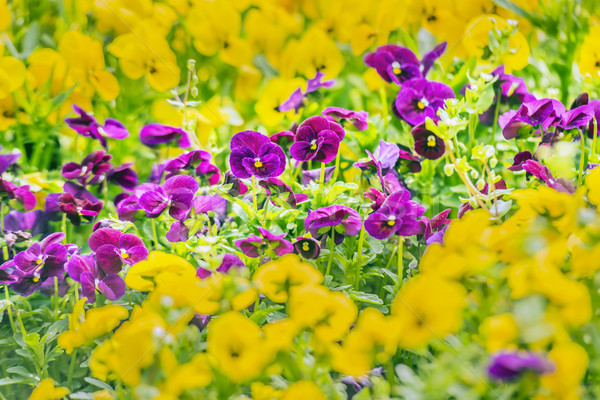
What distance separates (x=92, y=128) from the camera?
125 centimetres

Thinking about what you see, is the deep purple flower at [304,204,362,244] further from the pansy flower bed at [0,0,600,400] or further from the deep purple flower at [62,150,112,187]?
the deep purple flower at [62,150,112,187]

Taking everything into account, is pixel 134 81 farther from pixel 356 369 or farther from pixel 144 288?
pixel 356 369

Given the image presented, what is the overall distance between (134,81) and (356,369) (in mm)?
1343

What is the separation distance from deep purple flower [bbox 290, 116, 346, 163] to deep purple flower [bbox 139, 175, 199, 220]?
0.18 m

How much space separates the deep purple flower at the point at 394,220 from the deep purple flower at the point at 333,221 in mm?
39

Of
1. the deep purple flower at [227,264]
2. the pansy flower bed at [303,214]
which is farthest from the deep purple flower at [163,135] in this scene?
the deep purple flower at [227,264]

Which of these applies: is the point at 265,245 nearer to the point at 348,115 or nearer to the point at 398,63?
the point at 348,115

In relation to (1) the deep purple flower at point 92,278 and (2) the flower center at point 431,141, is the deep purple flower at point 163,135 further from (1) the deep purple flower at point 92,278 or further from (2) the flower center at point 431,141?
(2) the flower center at point 431,141

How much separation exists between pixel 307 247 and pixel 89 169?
1.76ft

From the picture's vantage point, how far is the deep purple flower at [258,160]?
913 mm

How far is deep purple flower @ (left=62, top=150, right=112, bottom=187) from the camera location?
119 centimetres

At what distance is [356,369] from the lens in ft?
2.22

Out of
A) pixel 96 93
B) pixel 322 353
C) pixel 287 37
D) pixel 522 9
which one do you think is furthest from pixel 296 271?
pixel 287 37

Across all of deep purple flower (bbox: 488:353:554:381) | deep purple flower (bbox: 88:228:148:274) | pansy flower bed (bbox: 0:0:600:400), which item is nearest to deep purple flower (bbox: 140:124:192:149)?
pansy flower bed (bbox: 0:0:600:400)
